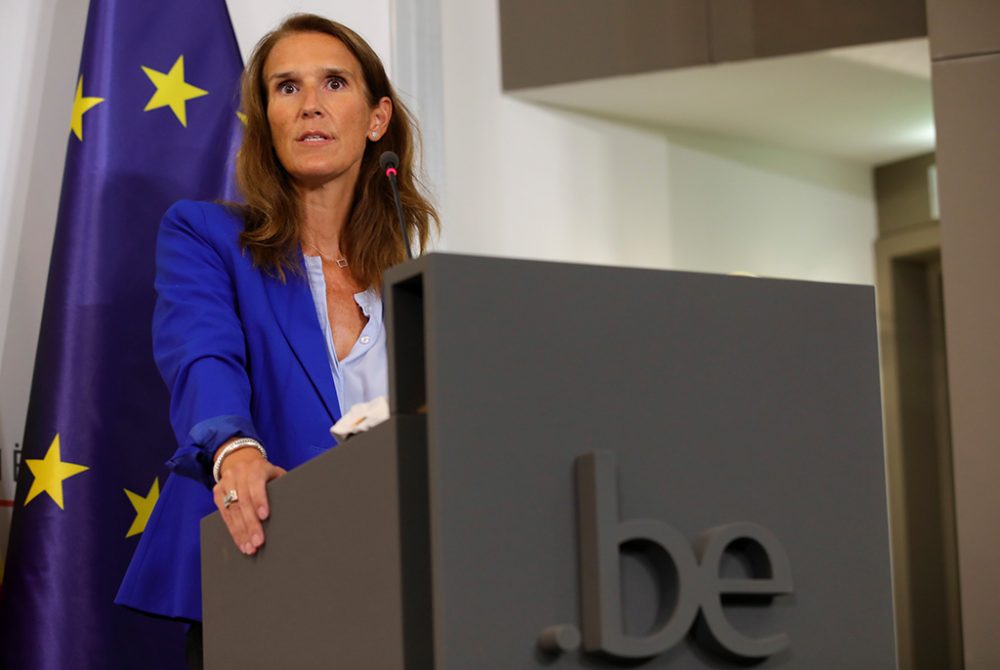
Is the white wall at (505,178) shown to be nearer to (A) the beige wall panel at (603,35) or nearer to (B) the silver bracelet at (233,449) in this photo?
(A) the beige wall panel at (603,35)

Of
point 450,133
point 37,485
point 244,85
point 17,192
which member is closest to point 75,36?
point 17,192

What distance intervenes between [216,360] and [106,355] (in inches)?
38.8

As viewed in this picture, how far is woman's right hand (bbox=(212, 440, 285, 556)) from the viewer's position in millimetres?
1409

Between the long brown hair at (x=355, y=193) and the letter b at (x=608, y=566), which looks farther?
the long brown hair at (x=355, y=193)

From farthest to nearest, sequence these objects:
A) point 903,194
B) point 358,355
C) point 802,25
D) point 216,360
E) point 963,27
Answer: point 903,194 < point 802,25 < point 963,27 < point 358,355 < point 216,360

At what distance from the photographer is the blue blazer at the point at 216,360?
1852mm

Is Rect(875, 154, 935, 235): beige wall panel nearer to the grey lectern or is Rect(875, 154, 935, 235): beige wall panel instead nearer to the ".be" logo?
the grey lectern

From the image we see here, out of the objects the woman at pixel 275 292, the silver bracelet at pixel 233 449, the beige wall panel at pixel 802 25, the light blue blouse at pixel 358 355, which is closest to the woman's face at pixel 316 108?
Answer: the woman at pixel 275 292

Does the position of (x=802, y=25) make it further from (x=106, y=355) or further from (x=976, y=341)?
(x=106, y=355)

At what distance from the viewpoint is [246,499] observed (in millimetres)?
1445

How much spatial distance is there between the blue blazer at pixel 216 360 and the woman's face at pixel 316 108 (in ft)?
0.92

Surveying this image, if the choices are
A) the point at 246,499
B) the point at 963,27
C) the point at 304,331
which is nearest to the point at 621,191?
the point at 963,27

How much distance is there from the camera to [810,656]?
3.92ft

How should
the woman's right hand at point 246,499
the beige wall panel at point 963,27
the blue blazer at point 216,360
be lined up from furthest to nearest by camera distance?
the beige wall panel at point 963,27, the blue blazer at point 216,360, the woman's right hand at point 246,499
